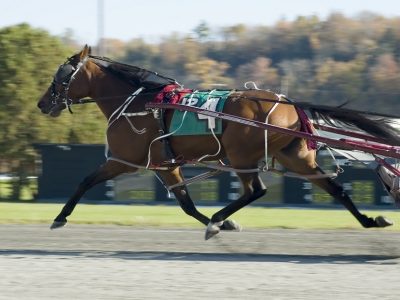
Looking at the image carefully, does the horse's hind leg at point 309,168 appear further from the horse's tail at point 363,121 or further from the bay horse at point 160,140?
the horse's tail at point 363,121

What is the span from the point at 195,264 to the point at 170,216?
20.6 feet

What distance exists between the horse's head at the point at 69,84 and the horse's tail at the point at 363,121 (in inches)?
108

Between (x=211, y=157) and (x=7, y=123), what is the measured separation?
12.6 metres

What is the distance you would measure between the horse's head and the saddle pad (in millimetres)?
1424

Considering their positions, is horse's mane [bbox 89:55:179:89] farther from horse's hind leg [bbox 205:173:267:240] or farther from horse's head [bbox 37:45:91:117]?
Result: horse's hind leg [bbox 205:173:267:240]

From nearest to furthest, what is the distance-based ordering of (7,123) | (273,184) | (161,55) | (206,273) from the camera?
(206,273)
(273,184)
(7,123)
(161,55)

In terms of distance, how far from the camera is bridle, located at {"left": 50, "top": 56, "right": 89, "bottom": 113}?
11.0m

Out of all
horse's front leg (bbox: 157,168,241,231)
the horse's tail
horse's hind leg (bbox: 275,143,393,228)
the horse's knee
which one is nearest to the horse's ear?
horse's front leg (bbox: 157,168,241,231)

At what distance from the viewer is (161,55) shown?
10394 cm

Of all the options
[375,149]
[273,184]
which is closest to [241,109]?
[375,149]

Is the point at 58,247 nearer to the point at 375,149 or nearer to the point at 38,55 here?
the point at 375,149

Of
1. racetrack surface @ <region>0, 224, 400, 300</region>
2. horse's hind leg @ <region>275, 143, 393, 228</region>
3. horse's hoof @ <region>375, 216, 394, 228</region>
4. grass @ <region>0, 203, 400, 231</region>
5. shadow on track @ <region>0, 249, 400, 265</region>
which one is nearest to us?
racetrack surface @ <region>0, 224, 400, 300</region>

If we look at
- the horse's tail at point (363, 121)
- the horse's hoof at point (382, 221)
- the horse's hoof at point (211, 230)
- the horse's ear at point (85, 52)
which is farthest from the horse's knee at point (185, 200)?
the horse's hoof at point (382, 221)

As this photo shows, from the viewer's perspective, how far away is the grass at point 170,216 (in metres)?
13.1
